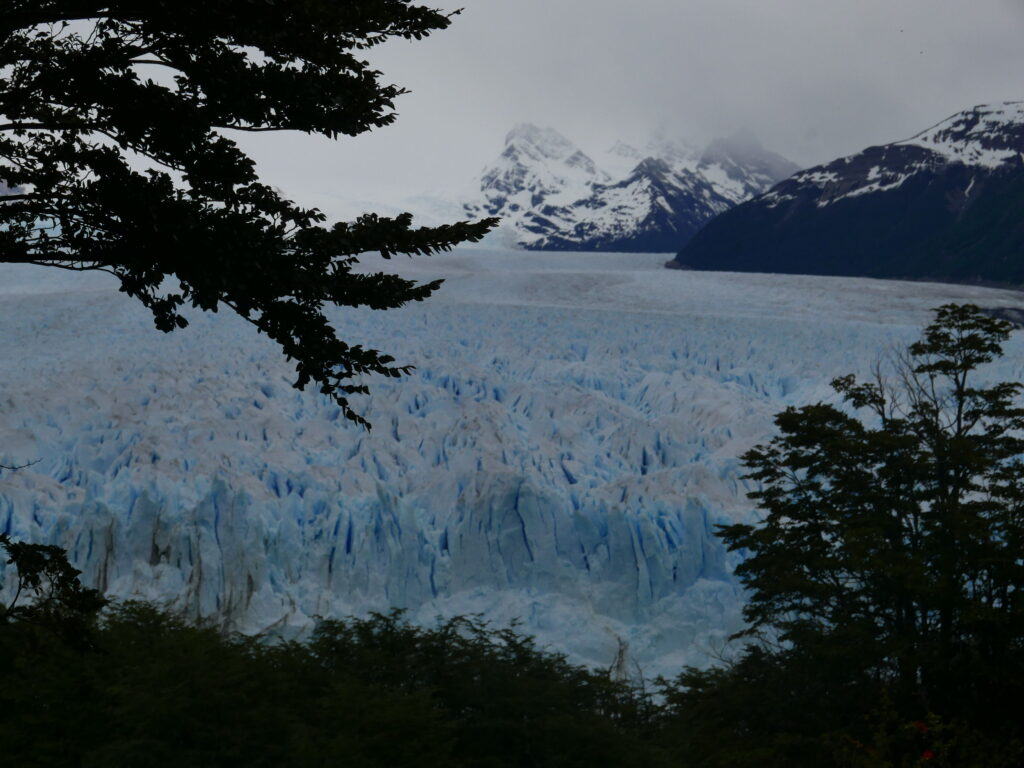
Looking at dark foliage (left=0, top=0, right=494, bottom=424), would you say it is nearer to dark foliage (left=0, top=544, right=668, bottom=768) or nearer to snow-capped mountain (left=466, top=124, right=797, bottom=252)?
dark foliage (left=0, top=544, right=668, bottom=768)

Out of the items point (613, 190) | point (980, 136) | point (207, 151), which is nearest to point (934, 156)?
point (980, 136)

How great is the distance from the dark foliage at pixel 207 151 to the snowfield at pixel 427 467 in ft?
42.4

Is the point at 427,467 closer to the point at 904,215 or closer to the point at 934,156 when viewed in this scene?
the point at 904,215

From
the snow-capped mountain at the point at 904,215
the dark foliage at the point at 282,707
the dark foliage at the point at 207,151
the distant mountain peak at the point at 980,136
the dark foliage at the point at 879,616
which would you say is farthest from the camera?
the distant mountain peak at the point at 980,136

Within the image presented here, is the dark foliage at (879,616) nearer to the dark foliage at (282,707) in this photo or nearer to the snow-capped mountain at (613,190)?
the dark foliage at (282,707)

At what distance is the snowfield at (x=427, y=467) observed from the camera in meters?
20.1

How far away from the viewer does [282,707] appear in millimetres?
12453

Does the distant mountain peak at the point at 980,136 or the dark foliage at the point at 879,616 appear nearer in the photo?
the dark foliage at the point at 879,616

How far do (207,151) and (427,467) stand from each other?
58.1 ft

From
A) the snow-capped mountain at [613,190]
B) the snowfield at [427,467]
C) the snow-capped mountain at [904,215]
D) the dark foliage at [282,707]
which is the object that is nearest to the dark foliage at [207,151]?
the dark foliage at [282,707]

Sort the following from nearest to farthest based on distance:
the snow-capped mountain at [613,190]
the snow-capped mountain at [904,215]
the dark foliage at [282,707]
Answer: the dark foliage at [282,707], the snow-capped mountain at [904,215], the snow-capped mountain at [613,190]

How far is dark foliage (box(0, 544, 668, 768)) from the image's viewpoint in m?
11.2

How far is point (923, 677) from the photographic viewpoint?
573 inches

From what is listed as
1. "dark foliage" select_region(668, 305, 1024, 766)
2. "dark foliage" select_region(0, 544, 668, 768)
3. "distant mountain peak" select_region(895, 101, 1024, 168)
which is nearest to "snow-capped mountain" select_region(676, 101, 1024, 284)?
"distant mountain peak" select_region(895, 101, 1024, 168)
